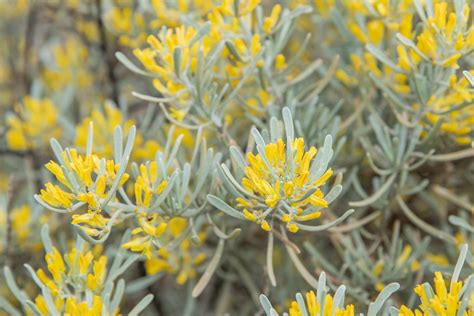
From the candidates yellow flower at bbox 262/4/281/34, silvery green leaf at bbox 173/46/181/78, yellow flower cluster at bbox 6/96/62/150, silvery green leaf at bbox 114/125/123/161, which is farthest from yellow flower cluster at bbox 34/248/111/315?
yellow flower cluster at bbox 6/96/62/150

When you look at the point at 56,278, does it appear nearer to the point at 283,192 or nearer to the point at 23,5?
the point at 283,192

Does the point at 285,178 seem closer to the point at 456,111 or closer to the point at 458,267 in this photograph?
the point at 458,267

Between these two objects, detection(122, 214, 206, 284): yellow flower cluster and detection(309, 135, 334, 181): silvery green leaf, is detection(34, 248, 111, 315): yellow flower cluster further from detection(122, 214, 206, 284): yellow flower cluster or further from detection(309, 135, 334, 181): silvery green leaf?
detection(309, 135, 334, 181): silvery green leaf

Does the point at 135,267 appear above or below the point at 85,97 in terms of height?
below

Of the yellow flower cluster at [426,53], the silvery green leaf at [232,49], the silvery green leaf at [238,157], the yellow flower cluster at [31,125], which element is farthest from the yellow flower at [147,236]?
the yellow flower cluster at [31,125]

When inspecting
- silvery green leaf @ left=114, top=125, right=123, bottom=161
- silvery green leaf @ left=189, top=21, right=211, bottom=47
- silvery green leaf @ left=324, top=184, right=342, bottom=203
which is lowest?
silvery green leaf @ left=324, top=184, right=342, bottom=203

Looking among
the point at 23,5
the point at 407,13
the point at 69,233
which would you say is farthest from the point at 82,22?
the point at 407,13

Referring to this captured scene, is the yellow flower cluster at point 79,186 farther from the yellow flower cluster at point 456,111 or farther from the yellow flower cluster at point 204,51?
the yellow flower cluster at point 456,111

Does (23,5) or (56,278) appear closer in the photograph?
(56,278)
